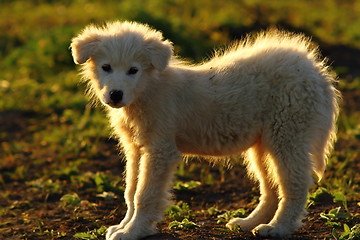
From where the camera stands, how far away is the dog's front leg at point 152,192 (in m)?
5.22

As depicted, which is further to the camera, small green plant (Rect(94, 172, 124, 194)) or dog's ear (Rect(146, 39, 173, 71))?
small green plant (Rect(94, 172, 124, 194))

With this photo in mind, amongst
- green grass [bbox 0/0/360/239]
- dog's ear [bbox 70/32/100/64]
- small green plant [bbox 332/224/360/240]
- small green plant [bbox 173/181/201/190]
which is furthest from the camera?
small green plant [bbox 173/181/201/190]

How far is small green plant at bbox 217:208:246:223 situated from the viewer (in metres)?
5.88

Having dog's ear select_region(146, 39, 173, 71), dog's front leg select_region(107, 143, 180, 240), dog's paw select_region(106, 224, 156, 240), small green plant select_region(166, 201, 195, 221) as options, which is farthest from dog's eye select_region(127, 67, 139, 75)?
small green plant select_region(166, 201, 195, 221)

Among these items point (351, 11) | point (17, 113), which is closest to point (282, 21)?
point (351, 11)

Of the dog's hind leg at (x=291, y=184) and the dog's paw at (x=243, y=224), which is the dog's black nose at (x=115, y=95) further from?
the dog's paw at (x=243, y=224)

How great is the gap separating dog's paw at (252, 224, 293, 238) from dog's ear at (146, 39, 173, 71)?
58.5 inches

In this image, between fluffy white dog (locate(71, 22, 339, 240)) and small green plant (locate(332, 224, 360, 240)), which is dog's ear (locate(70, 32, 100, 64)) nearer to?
fluffy white dog (locate(71, 22, 339, 240))

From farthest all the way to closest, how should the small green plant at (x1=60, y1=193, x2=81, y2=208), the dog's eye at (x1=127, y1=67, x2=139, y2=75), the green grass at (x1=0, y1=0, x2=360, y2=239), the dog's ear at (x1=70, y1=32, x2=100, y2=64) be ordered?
1. the small green plant at (x1=60, y1=193, x2=81, y2=208)
2. the green grass at (x1=0, y1=0, x2=360, y2=239)
3. the dog's ear at (x1=70, y1=32, x2=100, y2=64)
4. the dog's eye at (x1=127, y1=67, x2=139, y2=75)

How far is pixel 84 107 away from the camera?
9484 mm

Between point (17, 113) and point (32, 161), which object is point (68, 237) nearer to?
point (32, 161)

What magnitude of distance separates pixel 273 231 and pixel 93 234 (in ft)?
4.83

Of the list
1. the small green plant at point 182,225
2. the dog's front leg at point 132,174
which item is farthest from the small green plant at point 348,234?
the dog's front leg at point 132,174

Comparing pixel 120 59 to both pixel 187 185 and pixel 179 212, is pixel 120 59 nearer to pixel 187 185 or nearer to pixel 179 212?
pixel 179 212
